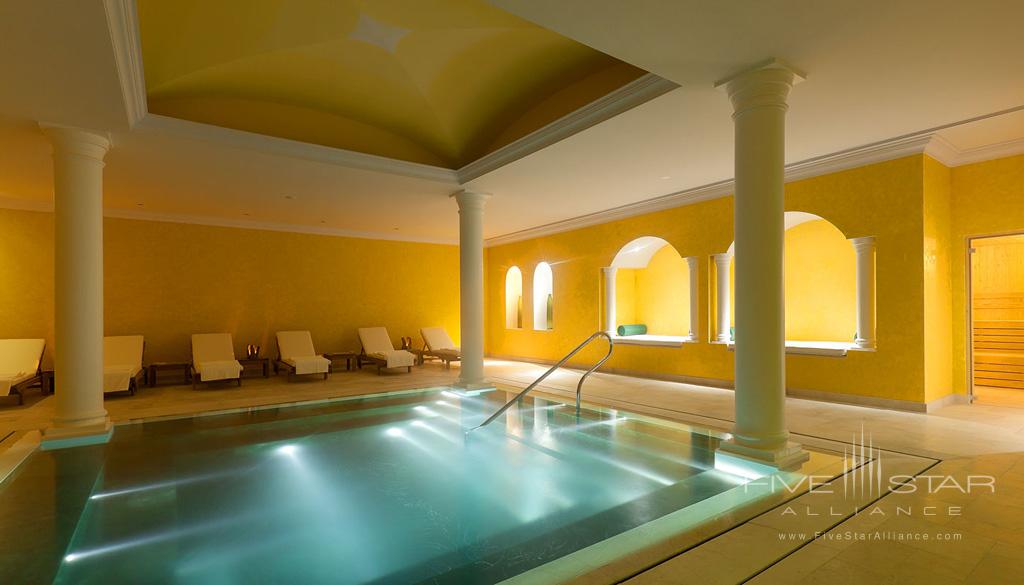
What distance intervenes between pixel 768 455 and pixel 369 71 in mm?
7171

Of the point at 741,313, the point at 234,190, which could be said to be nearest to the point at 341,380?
the point at 234,190

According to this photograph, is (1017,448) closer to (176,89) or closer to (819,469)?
(819,469)

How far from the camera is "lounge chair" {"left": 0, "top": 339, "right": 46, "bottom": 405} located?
30.2ft

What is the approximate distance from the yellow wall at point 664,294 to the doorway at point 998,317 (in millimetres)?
5784

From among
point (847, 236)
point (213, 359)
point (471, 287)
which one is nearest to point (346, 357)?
Answer: point (213, 359)

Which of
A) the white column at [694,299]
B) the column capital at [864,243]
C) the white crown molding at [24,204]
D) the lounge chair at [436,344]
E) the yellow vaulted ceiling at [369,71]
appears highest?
the yellow vaulted ceiling at [369,71]

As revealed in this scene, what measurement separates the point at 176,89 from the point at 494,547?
7218 millimetres

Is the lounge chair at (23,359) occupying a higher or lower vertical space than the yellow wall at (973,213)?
lower

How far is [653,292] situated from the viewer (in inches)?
572

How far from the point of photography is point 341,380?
442 inches

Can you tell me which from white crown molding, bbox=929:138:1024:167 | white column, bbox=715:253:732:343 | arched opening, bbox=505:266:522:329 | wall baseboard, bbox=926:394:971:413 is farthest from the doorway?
arched opening, bbox=505:266:522:329

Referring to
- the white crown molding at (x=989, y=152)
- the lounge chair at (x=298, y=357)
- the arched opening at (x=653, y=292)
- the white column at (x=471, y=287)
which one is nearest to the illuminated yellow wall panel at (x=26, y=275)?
the lounge chair at (x=298, y=357)

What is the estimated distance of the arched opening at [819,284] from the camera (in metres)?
10.6

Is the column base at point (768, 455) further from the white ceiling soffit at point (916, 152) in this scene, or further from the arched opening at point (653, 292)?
the arched opening at point (653, 292)
